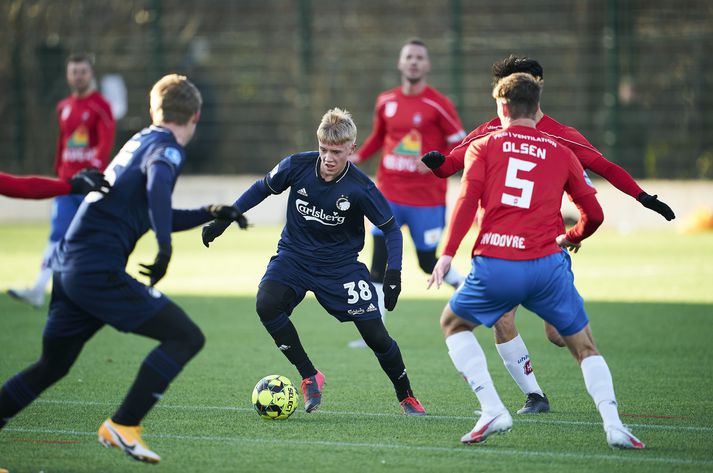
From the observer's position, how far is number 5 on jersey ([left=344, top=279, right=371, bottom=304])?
700cm

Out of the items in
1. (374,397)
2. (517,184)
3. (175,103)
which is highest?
(175,103)

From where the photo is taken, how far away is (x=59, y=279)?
5523mm

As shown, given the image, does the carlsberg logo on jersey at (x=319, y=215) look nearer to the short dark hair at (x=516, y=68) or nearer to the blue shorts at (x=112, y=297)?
the short dark hair at (x=516, y=68)

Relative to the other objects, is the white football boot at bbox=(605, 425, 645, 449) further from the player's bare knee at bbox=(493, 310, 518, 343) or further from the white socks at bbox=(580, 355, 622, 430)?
Answer: the player's bare knee at bbox=(493, 310, 518, 343)

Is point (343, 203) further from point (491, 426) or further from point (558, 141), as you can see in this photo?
point (491, 426)

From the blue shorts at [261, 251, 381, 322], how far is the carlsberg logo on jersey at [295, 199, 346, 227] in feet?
0.88

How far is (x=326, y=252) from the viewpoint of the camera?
7.12 meters

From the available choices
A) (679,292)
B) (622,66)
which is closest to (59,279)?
(679,292)

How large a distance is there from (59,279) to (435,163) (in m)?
2.31

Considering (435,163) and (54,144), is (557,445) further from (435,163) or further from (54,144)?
(54,144)

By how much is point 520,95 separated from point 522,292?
104cm

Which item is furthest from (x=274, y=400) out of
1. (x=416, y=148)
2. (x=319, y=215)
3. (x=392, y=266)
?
(x=416, y=148)

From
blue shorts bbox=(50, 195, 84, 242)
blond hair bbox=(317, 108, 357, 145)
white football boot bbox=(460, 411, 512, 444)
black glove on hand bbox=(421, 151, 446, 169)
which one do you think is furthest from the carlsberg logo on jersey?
blue shorts bbox=(50, 195, 84, 242)

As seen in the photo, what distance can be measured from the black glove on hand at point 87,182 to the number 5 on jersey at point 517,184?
205 centimetres
